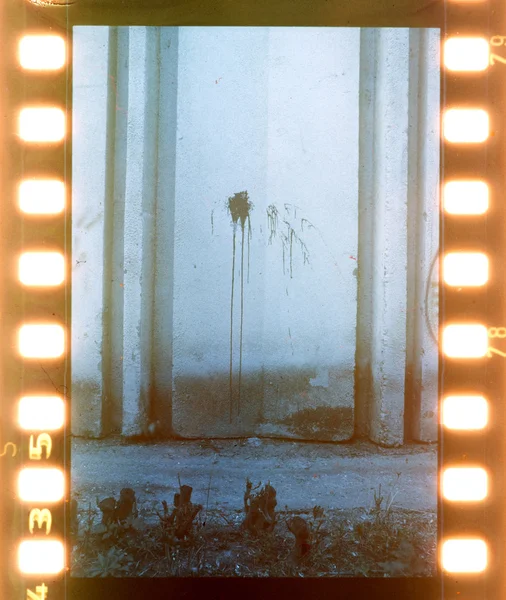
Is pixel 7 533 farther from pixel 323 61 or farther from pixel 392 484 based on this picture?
pixel 323 61

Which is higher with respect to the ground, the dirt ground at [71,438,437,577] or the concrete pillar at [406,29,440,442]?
the concrete pillar at [406,29,440,442]

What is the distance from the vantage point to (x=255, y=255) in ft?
5.25

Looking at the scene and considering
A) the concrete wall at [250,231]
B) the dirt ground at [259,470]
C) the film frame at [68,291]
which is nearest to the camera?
the film frame at [68,291]

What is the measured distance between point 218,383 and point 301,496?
1.40 feet

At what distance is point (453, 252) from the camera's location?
84 cm

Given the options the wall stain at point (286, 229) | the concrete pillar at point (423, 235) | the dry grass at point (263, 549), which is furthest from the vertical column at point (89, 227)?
the concrete pillar at point (423, 235)

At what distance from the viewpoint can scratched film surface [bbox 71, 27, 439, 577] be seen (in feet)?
4.94

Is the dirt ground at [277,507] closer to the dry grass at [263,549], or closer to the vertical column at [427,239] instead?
the dry grass at [263,549]

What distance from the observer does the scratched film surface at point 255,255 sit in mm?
1506

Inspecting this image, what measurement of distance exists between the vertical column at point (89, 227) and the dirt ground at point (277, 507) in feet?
0.52

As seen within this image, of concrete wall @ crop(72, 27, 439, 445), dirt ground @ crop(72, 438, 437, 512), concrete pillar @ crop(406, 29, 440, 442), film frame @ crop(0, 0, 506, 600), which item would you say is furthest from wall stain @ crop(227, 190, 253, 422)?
film frame @ crop(0, 0, 506, 600)

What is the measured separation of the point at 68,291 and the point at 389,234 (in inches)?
41.0

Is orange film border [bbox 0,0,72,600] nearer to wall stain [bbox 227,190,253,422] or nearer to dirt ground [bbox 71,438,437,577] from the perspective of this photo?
dirt ground [bbox 71,438,437,577]

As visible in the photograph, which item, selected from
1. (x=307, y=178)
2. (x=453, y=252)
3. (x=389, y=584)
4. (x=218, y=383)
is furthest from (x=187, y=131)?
(x=389, y=584)
